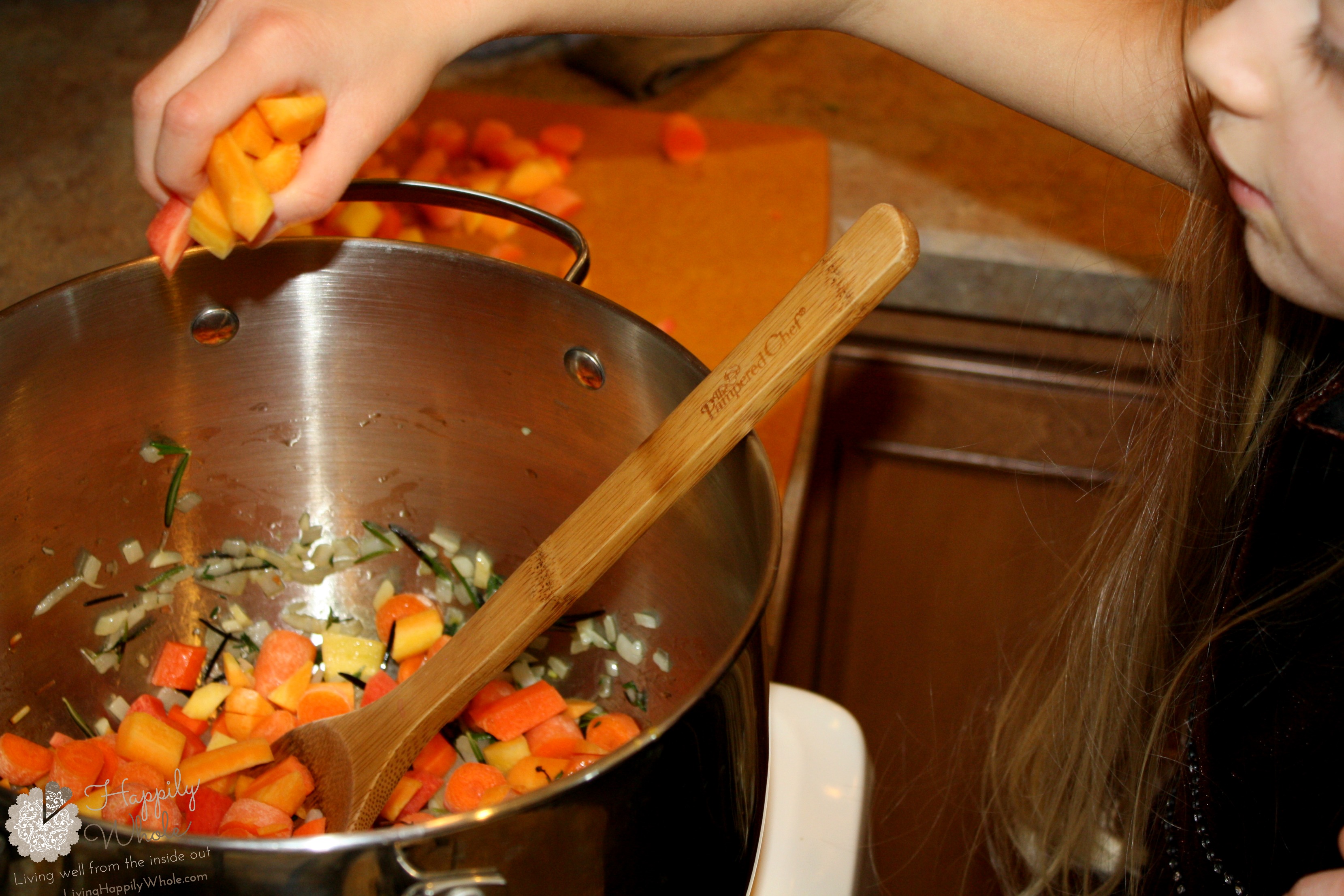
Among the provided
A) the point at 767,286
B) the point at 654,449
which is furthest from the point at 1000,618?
the point at 654,449

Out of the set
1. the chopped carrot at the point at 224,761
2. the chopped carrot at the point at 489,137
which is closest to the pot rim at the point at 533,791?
the chopped carrot at the point at 224,761

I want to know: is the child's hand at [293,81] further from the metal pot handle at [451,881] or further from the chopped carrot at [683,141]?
the chopped carrot at [683,141]

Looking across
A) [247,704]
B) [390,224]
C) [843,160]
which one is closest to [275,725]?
[247,704]

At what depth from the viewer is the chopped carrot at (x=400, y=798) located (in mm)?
719

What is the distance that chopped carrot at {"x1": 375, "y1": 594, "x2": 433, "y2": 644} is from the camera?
32.1 inches

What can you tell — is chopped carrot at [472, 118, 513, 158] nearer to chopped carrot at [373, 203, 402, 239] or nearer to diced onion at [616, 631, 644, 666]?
chopped carrot at [373, 203, 402, 239]

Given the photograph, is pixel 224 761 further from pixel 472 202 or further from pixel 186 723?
pixel 472 202

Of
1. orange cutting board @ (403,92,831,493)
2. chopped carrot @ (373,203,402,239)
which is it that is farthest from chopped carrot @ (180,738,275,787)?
chopped carrot @ (373,203,402,239)

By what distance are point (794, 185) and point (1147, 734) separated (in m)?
0.74

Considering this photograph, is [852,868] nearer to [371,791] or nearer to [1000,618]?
[371,791]

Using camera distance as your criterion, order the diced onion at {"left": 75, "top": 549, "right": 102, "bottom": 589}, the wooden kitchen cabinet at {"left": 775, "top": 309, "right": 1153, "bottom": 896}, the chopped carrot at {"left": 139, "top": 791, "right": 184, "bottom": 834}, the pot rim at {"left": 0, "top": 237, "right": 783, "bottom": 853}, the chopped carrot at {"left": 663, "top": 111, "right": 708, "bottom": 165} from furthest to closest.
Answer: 1. the chopped carrot at {"left": 663, "top": 111, "right": 708, "bottom": 165}
2. the wooden kitchen cabinet at {"left": 775, "top": 309, "right": 1153, "bottom": 896}
3. the diced onion at {"left": 75, "top": 549, "right": 102, "bottom": 589}
4. the chopped carrot at {"left": 139, "top": 791, "right": 184, "bottom": 834}
5. the pot rim at {"left": 0, "top": 237, "right": 783, "bottom": 853}

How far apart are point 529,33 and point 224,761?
53 cm

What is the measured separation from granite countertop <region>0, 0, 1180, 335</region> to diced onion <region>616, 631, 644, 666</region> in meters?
0.73

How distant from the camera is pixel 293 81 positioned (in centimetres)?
59
